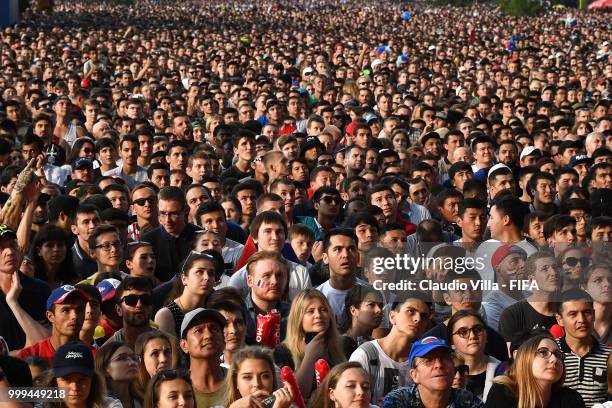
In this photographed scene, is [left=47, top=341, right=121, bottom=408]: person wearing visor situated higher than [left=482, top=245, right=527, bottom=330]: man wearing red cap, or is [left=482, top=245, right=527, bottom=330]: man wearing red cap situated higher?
[left=482, top=245, right=527, bottom=330]: man wearing red cap

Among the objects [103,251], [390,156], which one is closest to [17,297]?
[103,251]

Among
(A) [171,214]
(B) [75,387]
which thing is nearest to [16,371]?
(B) [75,387]

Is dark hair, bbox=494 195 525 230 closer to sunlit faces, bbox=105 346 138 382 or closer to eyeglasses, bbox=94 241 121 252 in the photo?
eyeglasses, bbox=94 241 121 252

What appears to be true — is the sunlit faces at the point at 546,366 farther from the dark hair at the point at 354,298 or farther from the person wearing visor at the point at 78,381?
the person wearing visor at the point at 78,381

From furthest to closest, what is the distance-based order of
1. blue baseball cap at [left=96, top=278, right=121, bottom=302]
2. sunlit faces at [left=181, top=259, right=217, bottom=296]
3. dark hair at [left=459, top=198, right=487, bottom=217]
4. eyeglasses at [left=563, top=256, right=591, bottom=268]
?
dark hair at [left=459, top=198, right=487, bottom=217], eyeglasses at [left=563, top=256, right=591, bottom=268], sunlit faces at [left=181, top=259, right=217, bottom=296], blue baseball cap at [left=96, top=278, right=121, bottom=302]

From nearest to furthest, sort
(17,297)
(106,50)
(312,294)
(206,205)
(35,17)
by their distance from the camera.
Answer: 1. (312,294)
2. (17,297)
3. (206,205)
4. (106,50)
5. (35,17)

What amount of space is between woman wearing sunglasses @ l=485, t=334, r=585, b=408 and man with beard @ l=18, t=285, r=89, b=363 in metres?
2.45

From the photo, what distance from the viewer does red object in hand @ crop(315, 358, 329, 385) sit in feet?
25.6

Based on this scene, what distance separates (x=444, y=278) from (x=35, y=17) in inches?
1731

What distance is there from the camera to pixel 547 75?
2633cm

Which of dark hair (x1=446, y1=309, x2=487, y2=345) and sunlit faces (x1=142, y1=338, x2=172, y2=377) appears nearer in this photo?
sunlit faces (x1=142, y1=338, x2=172, y2=377)

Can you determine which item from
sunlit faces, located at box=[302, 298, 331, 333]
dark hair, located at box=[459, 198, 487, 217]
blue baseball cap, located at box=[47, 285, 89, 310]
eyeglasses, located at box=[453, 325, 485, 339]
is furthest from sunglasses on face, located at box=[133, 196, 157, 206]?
eyeglasses, located at box=[453, 325, 485, 339]

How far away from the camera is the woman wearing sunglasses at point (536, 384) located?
23.8 ft

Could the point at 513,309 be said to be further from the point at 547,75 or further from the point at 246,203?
the point at 547,75
